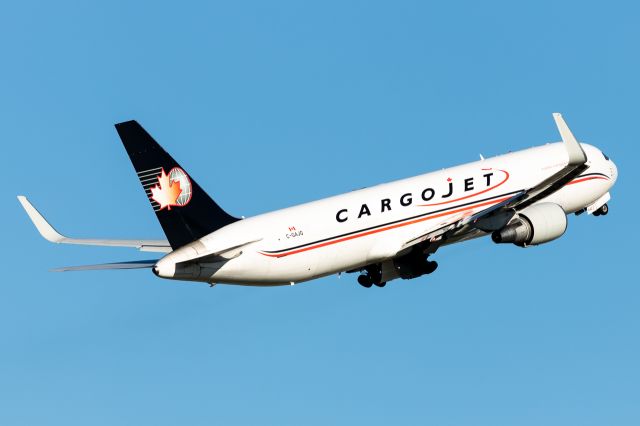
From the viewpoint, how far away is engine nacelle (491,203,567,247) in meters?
56.9

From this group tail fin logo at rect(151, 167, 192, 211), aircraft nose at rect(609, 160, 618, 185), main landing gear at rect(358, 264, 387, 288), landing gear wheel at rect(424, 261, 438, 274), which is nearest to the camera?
tail fin logo at rect(151, 167, 192, 211)

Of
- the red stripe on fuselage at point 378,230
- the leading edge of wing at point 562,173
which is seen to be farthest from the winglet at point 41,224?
the leading edge of wing at point 562,173

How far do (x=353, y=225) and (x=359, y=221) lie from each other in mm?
320

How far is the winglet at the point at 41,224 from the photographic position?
56500 mm

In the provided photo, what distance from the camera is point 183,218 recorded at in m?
52.9

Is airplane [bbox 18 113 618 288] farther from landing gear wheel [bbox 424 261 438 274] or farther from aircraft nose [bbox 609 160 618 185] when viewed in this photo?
aircraft nose [bbox 609 160 618 185]

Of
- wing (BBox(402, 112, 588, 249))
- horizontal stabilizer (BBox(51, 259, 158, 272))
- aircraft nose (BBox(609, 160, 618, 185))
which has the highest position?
aircraft nose (BBox(609, 160, 618, 185))

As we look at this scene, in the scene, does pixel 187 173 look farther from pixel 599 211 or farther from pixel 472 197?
pixel 599 211

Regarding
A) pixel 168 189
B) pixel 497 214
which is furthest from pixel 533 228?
pixel 168 189

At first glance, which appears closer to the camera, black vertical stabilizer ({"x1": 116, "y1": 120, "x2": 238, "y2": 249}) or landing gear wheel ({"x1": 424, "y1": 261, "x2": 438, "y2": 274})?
black vertical stabilizer ({"x1": 116, "y1": 120, "x2": 238, "y2": 249})

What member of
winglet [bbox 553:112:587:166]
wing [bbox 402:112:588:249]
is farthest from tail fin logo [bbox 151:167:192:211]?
winglet [bbox 553:112:587:166]

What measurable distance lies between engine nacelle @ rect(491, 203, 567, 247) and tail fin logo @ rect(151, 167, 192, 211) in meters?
12.6

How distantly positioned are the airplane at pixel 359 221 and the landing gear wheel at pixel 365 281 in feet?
0.13

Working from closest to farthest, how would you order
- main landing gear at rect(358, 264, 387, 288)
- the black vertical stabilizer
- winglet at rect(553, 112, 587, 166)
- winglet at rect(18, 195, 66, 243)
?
the black vertical stabilizer
winglet at rect(553, 112, 587, 166)
winglet at rect(18, 195, 66, 243)
main landing gear at rect(358, 264, 387, 288)
